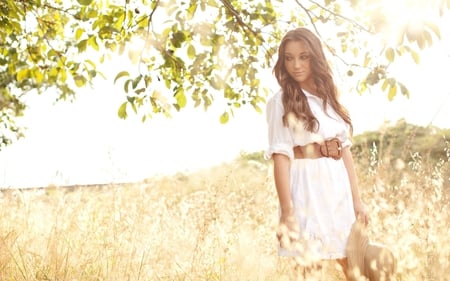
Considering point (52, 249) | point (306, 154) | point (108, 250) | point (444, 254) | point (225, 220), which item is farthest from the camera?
point (225, 220)

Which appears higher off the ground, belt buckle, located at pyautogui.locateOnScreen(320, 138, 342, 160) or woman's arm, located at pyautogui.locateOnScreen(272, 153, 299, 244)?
belt buckle, located at pyautogui.locateOnScreen(320, 138, 342, 160)

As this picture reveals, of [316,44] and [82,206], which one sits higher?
[316,44]

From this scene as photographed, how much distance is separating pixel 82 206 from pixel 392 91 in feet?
9.22

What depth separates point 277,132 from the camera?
11.5 feet

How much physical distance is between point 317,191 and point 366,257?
18.0 inches

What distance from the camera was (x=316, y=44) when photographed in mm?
3727

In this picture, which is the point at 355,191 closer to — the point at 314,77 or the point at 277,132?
the point at 277,132

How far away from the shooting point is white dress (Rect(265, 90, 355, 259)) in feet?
11.2

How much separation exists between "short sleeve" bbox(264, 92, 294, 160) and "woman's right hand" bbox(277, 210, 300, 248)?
1.07 ft

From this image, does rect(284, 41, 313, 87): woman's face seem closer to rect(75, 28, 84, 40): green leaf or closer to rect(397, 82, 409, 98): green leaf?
rect(397, 82, 409, 98): green leaf

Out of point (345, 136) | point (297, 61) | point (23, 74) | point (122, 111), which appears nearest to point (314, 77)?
point (297, 61)

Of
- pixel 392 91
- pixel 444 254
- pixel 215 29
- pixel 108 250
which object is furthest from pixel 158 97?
pixel 444 254

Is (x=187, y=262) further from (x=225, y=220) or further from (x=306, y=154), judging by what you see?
(x=306, y=154)

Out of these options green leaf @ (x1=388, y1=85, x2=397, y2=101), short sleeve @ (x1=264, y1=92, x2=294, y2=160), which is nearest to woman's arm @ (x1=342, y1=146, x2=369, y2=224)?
short sleeve @ (x1=264, y1=92, x2=294, y2=160)
